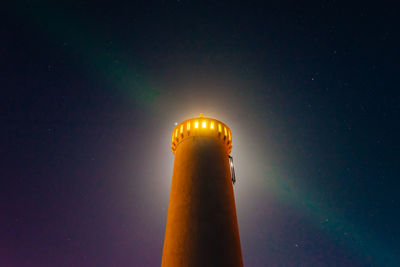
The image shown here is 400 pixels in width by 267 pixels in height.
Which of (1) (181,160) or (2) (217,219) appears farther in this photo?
(1) (181,160)

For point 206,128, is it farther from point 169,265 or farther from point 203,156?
point 169,265

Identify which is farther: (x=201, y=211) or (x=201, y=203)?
(x=201, y=203)

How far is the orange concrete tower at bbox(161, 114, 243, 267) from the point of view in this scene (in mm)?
10477

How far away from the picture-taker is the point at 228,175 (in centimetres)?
1391

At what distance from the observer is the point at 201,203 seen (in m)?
11.7

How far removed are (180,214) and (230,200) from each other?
9.22ft

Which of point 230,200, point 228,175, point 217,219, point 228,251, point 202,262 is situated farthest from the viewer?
point 228,175

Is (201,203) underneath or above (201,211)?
above

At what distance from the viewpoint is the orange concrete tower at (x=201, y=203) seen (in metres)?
10.5

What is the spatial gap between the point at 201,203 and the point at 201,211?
41 centimetres

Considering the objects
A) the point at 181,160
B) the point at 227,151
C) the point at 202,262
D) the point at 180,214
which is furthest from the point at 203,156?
the point at 202,262

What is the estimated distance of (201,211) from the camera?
452 inches

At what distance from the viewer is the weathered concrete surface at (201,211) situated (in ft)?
34.2

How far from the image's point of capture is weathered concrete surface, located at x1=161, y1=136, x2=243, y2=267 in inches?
411
